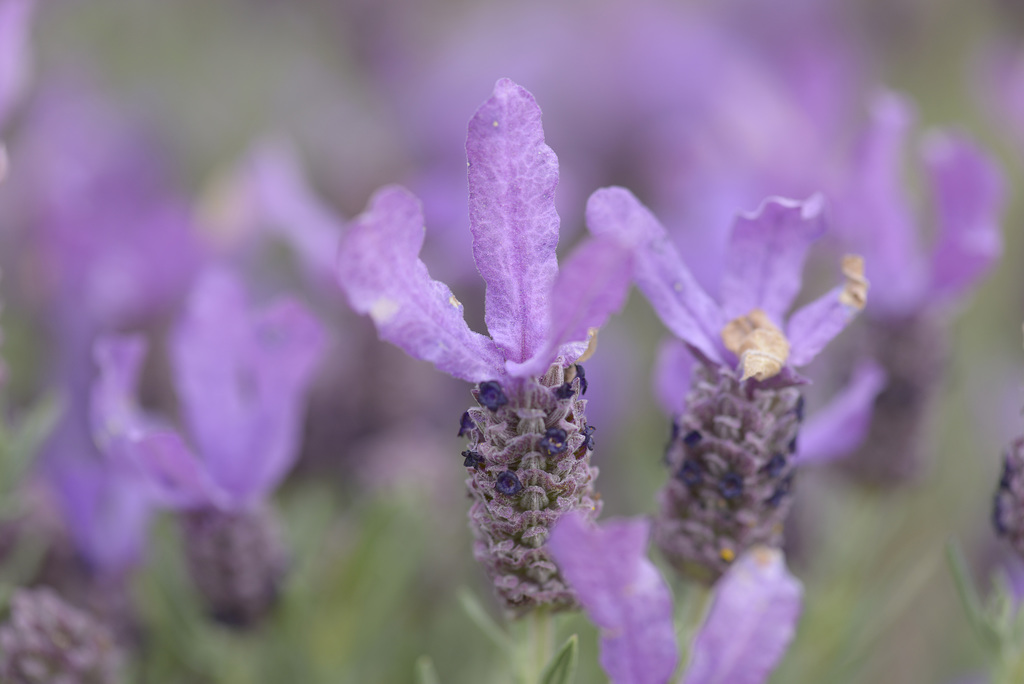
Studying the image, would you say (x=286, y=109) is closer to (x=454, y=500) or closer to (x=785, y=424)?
(x=454, y=500)

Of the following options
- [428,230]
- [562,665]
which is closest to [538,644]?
[562,665]

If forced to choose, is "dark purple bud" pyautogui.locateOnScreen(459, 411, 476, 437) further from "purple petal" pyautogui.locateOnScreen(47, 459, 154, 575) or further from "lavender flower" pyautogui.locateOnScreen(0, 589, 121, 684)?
"purple petal" pyautogui.locateOnScreen(47, 459, 154, 575)

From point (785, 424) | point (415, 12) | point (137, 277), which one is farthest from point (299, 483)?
point (415, 12)

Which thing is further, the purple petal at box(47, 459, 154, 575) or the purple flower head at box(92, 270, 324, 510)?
the purple petal at box(47, 459, 154, 575)

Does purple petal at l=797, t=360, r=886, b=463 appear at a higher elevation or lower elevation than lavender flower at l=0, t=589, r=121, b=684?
higher

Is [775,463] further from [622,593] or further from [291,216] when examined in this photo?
[291,216]

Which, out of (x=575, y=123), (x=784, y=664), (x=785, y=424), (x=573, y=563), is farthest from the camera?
(x=575, y=123)

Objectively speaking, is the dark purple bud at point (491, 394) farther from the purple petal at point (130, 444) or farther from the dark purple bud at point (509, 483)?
the purple petal at point (130, 444)

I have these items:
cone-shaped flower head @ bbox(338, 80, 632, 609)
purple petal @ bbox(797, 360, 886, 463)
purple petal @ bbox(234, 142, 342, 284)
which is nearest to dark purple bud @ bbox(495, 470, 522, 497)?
cone-shaped flower head @ bbox(338, 80, 632, 609)
